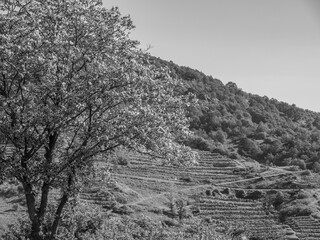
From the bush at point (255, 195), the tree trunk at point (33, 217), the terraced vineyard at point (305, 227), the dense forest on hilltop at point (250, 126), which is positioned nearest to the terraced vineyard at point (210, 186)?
the terraced vineyard at point (305, 227)

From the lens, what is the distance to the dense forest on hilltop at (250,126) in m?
75.2

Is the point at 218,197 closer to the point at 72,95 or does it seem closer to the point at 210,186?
the point at 210,186

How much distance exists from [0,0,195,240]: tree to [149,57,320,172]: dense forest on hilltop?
47064 mm

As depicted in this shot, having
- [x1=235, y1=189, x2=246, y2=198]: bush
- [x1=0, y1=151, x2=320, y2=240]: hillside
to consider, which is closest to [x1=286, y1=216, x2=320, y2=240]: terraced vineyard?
[x1=0, y1=151, x2=320, y2=240]: hillside

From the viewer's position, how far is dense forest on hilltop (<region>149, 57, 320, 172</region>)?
75188 millimetres

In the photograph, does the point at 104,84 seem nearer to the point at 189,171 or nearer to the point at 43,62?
the point at 43,62

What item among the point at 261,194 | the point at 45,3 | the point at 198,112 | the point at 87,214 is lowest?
the point at 87,214

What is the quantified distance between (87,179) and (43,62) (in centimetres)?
359

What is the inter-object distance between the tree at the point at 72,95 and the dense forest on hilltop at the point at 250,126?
47064mm

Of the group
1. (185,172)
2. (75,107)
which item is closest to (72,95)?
(75,107)

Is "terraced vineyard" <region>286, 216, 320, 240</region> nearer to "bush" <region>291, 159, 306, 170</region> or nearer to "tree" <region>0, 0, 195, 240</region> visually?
"bush" <region>291, 159, 306, 170</region>

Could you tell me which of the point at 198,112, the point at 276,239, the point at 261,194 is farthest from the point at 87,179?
the point at 198,112

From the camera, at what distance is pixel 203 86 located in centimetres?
10231

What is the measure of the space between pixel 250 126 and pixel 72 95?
80.9 meters
